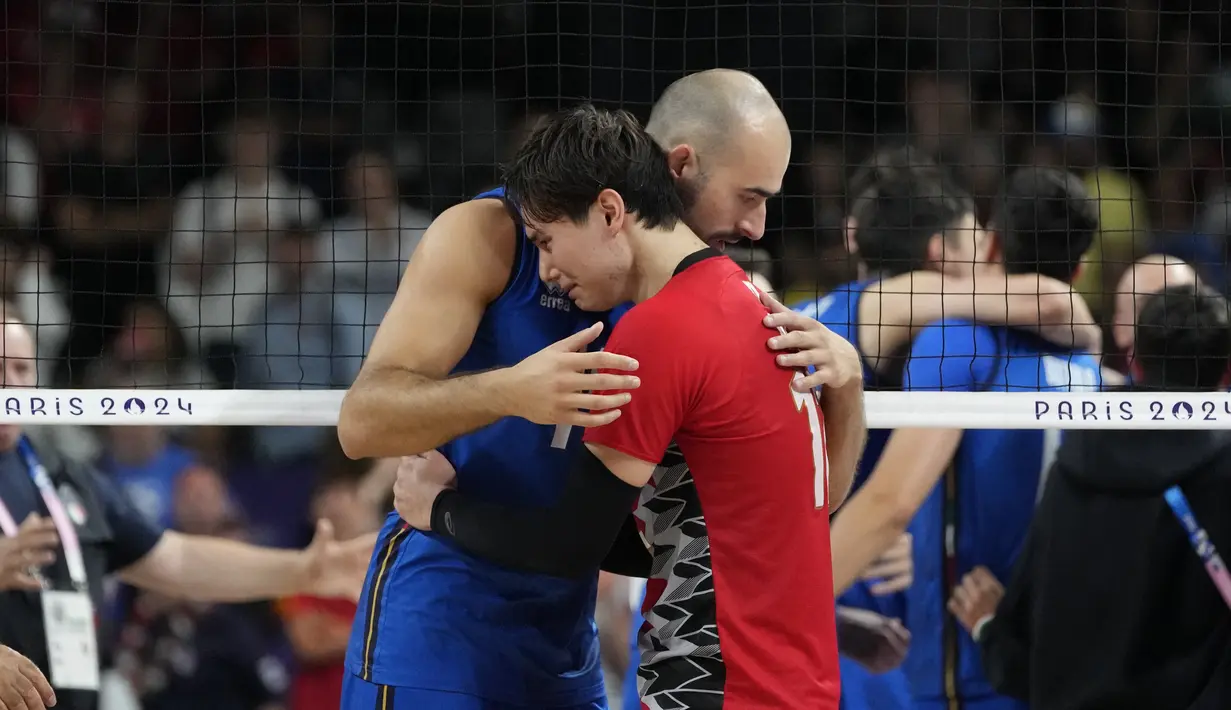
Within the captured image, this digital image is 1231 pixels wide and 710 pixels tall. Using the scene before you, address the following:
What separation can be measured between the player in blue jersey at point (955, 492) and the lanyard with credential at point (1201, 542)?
0.45m

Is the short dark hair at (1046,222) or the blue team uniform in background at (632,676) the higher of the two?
the short dark hair at (1046,222)

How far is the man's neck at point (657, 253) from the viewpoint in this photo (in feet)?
8.45

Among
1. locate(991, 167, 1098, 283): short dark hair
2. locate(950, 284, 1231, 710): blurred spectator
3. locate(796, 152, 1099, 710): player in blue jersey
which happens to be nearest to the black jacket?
locate(950, 284, 1231, 710): blurred spectator

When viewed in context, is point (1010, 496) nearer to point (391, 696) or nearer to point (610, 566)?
point (610, 566)

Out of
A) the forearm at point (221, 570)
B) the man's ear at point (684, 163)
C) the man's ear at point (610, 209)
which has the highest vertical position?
the man's ear at point (684, 163)

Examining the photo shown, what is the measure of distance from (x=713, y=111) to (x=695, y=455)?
86cm

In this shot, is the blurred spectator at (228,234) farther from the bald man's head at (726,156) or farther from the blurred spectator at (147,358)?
the bald man's head at (726,156)

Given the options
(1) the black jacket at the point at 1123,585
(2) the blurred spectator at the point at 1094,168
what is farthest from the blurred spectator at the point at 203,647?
(2) the blurred spectator at the point at 1094,168

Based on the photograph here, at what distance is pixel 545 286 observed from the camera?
2924 millimetres

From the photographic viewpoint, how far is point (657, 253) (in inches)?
102

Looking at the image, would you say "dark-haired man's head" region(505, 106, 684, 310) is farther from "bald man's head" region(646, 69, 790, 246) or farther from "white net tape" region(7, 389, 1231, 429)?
"white net tape" region(7, 389, 1231, 429)

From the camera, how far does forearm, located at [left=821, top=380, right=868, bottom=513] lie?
2908mm

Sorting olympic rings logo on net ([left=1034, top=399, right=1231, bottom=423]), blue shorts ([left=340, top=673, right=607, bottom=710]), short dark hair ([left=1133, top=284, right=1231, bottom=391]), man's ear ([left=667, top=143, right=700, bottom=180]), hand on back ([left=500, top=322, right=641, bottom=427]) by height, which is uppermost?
man's ear ([left=667, top=143, right=700, bottom=180])

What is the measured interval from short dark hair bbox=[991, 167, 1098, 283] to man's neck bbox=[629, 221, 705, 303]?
2.77 m
